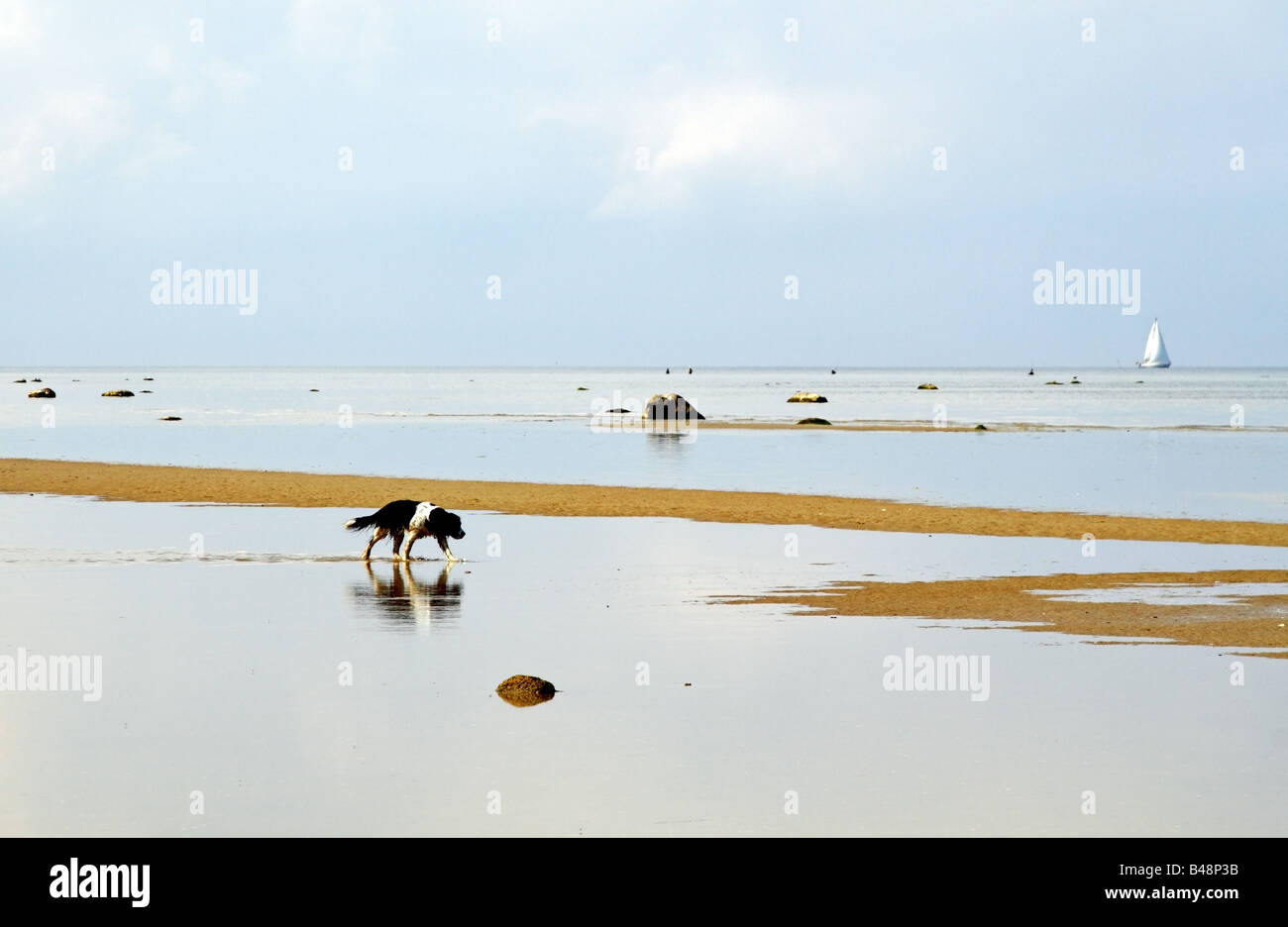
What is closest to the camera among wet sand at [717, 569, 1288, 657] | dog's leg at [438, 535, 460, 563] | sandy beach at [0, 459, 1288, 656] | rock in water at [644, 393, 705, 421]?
wet sand at [717, 569, 1288, 657]

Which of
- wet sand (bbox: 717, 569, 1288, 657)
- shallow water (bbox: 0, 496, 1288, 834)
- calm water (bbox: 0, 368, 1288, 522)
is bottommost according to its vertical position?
shallow water (bbox: 0, 496, 1288, 834)

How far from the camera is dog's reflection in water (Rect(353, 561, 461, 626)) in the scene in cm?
1827

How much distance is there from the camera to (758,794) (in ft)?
34.3

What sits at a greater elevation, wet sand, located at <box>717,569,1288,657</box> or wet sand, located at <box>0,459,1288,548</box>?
wet sand, located at <box>0,459,1288,548</box>

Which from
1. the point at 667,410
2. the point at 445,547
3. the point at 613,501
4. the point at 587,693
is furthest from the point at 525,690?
the point at 667,410

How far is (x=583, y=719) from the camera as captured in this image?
1269cm

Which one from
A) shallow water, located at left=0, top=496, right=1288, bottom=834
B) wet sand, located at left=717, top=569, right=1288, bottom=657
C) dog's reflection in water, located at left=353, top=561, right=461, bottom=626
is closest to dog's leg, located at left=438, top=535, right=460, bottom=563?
dog's reflection in water, located at left=353, top=561, right=461, bottom=626

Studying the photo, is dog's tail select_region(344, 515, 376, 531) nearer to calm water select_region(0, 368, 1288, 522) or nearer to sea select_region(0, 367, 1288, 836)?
sea select_region(0, 367, 1288, 836)

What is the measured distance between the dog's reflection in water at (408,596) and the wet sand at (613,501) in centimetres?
1039

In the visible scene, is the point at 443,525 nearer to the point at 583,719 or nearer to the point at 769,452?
the point at 583,719

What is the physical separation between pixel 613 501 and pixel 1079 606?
17.2 metres

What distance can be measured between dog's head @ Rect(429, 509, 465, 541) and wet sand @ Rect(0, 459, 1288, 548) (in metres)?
8.13

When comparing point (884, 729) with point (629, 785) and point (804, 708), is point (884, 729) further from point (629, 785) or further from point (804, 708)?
point (629, 785)

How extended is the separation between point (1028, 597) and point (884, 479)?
23705 millimetres
